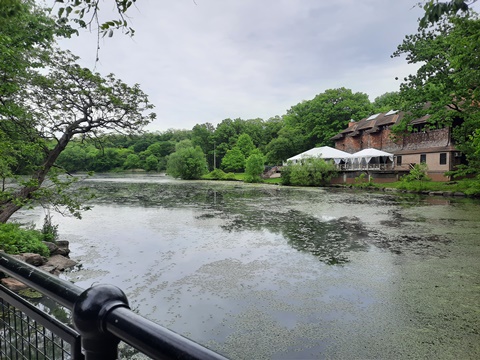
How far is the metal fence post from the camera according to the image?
2.52 feet

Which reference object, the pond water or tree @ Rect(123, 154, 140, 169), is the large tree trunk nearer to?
the pond water

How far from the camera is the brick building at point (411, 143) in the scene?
23.7 m

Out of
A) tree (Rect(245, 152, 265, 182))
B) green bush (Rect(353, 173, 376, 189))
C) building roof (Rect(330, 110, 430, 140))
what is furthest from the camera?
tree (Rect(245, 152, 265, 182))

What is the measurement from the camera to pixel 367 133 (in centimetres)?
3419

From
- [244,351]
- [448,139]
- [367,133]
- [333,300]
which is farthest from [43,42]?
[367,133]

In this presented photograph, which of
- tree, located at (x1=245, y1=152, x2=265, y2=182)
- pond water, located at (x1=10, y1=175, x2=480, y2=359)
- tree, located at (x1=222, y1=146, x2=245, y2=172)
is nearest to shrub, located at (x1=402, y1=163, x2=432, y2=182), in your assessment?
pond water, located at (x1=10, y1=175, x2=480, y2=359)

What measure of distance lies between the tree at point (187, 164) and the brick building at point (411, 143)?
62.4 feet

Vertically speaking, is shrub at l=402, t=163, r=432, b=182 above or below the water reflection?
above

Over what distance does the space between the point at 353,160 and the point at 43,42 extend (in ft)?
98.3

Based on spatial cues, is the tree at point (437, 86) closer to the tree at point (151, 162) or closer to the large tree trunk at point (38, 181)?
the large tree trunk at point (38, 181)

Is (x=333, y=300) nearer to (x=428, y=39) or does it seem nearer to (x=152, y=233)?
(x=152, y=233)

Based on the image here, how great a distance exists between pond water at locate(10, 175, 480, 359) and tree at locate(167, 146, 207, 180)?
2951cm

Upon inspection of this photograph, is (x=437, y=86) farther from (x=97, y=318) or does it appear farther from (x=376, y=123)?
(x=97, y=318)

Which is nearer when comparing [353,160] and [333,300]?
[333,300]
